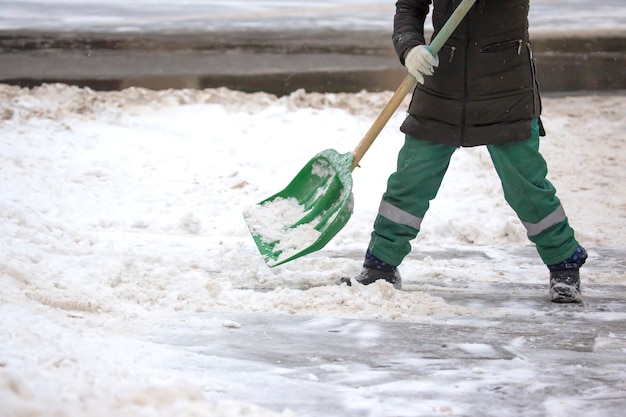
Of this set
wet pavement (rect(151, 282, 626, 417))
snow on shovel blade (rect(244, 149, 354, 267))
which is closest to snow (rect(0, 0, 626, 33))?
snow on shovel blade (rect(244, 149, 354, 267))

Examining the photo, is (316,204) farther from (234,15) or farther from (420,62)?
(234,15)

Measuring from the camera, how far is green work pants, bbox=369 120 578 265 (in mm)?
3375

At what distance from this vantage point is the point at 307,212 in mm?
3705

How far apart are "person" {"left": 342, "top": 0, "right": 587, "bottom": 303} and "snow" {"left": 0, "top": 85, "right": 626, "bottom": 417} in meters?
0.25

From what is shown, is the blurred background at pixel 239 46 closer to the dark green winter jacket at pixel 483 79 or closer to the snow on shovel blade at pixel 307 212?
the snow on shovel blade at pixel 307 212

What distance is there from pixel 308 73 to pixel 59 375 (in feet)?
16.6

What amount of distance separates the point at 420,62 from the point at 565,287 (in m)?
0.97

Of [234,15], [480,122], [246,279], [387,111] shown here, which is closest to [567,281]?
[480,122]

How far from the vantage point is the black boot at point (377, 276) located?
11.6 feet

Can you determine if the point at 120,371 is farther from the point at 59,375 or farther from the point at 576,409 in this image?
the point at 576,409

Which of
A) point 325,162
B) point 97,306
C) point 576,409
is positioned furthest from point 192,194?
point 576,409

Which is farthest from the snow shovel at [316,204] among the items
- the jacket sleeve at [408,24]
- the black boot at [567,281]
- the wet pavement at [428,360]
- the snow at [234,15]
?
the snow at [234,15]

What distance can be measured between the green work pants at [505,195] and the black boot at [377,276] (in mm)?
51

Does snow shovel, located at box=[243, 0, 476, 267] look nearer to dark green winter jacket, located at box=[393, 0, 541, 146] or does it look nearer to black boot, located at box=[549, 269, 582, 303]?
dark green winter jacket, located at box=[393, 0, 541, 146]
